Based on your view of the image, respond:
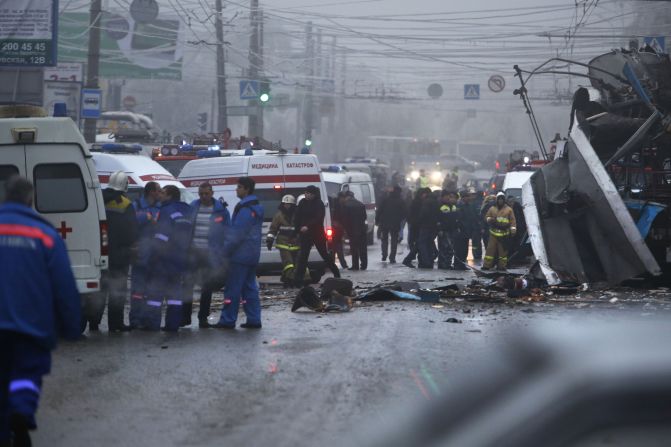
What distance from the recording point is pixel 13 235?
6.54 metres

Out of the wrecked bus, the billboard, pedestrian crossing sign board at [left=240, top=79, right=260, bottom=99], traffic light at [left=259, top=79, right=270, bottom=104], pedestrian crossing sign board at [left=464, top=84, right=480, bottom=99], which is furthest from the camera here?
pedestrian crossing sign board at [left=464, top=84, right=480, bottom=99]

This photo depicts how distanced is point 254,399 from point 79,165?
16.4ft

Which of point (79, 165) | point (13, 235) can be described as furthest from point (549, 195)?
point (13, 235)

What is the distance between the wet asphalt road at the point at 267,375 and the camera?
775cm

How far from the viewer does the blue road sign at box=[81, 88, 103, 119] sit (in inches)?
1087

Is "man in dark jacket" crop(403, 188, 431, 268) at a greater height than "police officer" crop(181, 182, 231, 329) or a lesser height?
lesser

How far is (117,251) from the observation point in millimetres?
13086

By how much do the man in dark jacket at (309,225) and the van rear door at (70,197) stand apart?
5.90 metres

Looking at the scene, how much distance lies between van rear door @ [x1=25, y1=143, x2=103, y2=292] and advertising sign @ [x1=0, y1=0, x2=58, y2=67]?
42.5ft

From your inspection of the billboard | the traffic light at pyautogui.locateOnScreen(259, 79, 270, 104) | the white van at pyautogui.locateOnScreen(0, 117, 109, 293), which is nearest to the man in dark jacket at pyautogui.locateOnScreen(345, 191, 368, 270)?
the white van at pyautogui.locateOnScreen(0, 117, 109, 293)

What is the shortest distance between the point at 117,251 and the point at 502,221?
1172 cm

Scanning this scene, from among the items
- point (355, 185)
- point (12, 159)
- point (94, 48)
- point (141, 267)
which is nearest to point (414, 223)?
point (355, 185)

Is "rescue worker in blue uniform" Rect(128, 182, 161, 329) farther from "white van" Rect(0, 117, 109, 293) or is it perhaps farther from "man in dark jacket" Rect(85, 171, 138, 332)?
"white van" Rect(0, 117, 109, 293)

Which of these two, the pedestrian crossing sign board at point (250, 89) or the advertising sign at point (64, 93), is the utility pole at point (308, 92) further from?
the advertising sign at point (64, 93)
